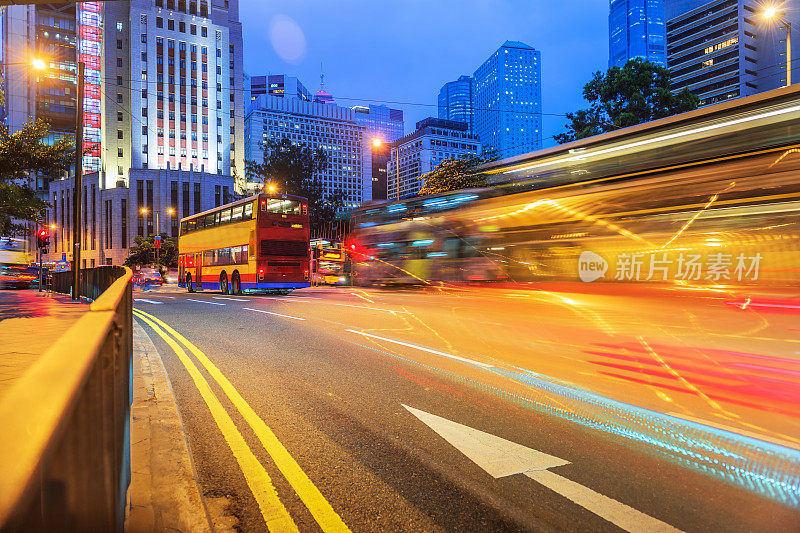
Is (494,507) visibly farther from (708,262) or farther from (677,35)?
(677,35)

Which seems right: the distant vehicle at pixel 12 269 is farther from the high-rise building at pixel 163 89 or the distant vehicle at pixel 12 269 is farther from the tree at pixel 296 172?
the high-rise building at pixel 163 89

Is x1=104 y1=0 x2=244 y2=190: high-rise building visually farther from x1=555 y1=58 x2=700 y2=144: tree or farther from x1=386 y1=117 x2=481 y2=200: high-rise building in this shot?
x1=555 y1=58 x2=700 y2=144: tree

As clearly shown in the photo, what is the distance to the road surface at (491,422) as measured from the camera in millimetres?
2994

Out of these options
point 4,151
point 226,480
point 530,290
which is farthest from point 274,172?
point 226,480

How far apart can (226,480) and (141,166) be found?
93.7 metres

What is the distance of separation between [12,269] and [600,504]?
4870 cm

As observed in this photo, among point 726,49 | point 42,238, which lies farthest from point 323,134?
point 42,238

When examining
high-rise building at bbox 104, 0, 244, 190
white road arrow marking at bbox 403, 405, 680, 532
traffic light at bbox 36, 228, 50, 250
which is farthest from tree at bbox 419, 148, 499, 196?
high-rise building at bbox 104, 0, 244, 190

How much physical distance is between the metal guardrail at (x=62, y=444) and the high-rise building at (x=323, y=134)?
6529 inches

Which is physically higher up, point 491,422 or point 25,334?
point 25,334

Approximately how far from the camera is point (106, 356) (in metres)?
2.30

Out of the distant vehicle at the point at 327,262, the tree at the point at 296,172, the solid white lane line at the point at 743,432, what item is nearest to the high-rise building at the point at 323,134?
the tree at the point at 296,172

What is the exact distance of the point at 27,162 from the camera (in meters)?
16.1

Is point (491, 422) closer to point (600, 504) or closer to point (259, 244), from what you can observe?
point (600, 504)
